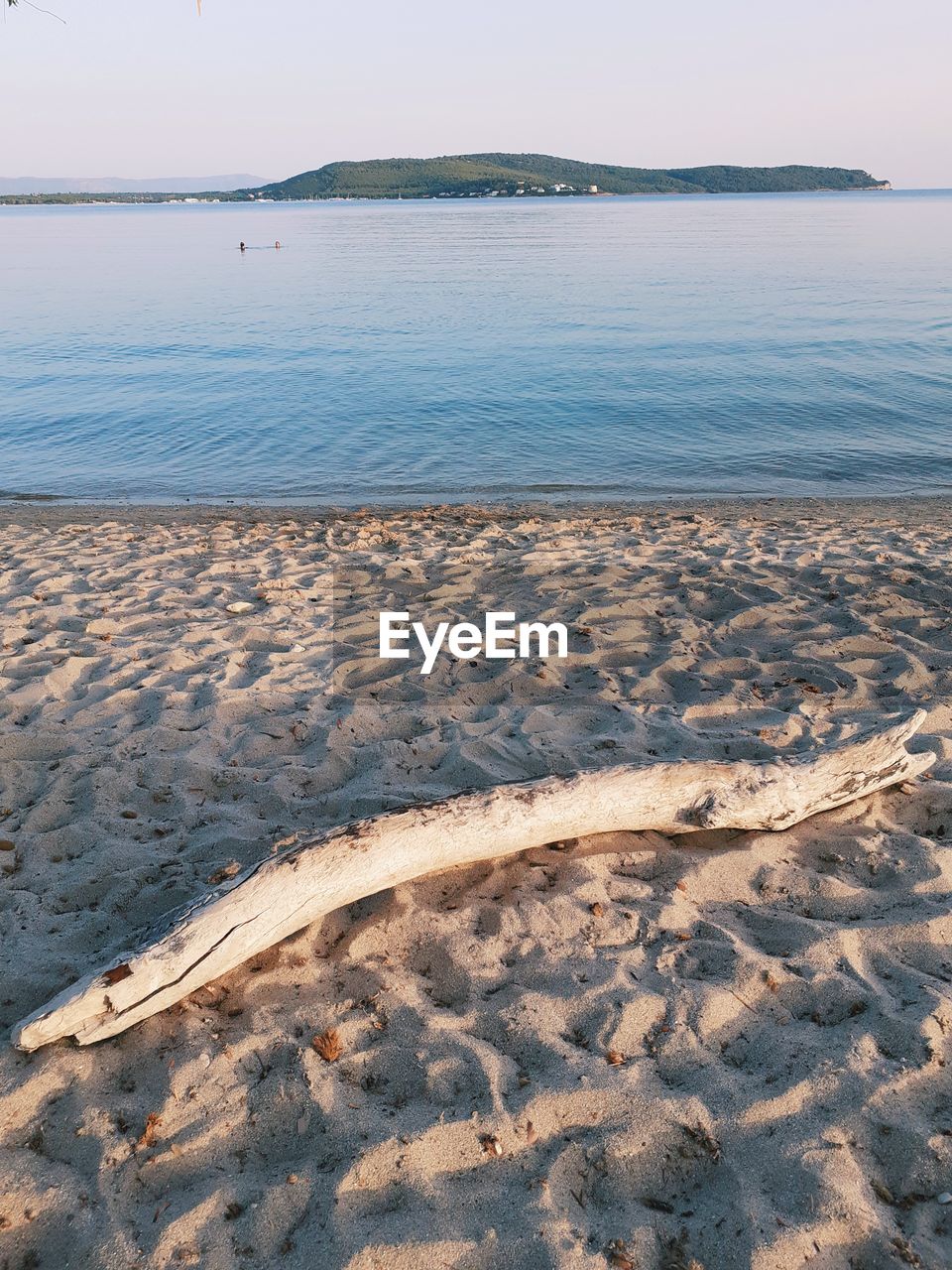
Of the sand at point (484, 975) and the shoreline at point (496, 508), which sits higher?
the sand at point (484, 975)

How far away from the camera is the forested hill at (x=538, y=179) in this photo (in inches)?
6954

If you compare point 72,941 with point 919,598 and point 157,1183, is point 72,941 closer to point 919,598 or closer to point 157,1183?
point 157,1183

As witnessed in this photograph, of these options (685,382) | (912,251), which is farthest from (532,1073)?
(912,251)

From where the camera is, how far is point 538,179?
17925cm

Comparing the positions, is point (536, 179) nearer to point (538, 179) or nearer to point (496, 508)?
point (538, 179)

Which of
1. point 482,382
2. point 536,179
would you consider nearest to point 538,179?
point 536,179

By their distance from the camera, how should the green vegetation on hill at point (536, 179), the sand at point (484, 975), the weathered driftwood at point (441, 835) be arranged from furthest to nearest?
the green vegetation on hill at point (536, 179) → the weathered driftwood at point (441, 835) → the sand at point (484, 975)

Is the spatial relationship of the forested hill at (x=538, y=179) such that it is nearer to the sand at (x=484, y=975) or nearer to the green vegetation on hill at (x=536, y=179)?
the green vegetation on hill at (x=536, y=179)

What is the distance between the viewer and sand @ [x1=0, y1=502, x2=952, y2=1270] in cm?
236

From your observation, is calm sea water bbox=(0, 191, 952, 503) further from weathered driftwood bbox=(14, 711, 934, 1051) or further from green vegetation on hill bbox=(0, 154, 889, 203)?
green vegetation on hill bbox=(0, 154, 889, 203)

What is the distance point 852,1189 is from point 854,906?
1.34 meters

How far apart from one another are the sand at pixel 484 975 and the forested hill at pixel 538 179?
188 m

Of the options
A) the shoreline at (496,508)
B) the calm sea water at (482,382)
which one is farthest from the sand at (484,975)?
the calm sea water at (482,382)

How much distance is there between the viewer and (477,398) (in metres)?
18.8
